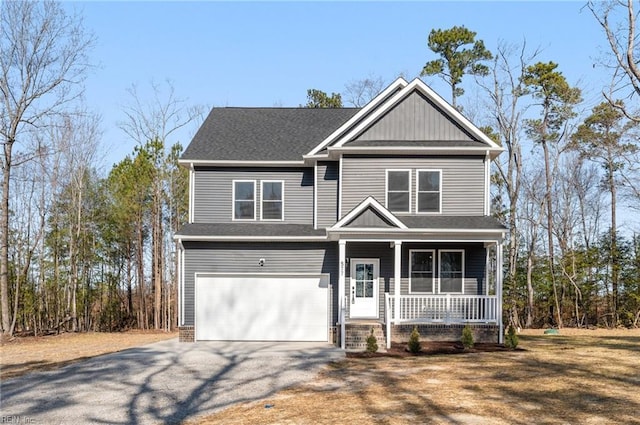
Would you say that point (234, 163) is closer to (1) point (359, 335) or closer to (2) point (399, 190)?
(2) point (399, 190)

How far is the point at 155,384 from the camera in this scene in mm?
11539

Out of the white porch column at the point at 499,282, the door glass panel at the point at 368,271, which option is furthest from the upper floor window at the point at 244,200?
the white porch column at the point at 499,282

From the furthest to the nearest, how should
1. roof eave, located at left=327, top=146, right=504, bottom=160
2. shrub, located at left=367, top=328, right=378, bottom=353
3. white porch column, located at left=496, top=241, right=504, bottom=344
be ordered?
1. roof eave, located at left=327, top=146, right=504, bottom=160
2. white porch column, located at left=496, top=241, right=504, bottom=344
3. shrub, located at left=367, top=328, right=378, bottom=353

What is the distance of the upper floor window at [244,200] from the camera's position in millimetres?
19688

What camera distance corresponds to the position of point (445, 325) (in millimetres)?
17188

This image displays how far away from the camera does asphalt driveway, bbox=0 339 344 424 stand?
30.4ft

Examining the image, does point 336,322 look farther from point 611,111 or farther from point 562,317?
point 611,111

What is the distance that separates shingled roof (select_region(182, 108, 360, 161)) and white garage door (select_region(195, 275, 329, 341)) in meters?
4.01

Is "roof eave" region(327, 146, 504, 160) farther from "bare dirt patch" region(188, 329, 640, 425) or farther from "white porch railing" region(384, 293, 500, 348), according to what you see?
"bare dirt patch" region(188, 329, 640, 425)

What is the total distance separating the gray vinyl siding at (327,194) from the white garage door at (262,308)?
1.88m


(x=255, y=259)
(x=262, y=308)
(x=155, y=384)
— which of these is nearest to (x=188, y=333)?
(x=262, y=308)

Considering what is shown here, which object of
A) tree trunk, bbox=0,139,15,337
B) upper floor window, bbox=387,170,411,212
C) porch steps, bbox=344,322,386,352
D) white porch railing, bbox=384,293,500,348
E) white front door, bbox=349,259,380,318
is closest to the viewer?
porch steps, bbox=344,322,386,352

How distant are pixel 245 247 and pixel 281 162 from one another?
2983 millimetres

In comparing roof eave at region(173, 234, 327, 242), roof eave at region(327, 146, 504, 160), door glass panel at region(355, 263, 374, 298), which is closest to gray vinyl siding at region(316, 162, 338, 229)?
roof eave at region(173, 234, 327, 242)
